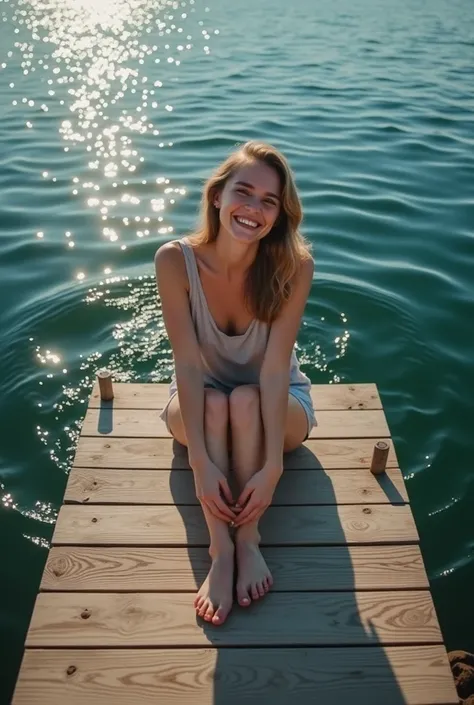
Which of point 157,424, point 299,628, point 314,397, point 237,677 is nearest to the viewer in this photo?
point 237,677

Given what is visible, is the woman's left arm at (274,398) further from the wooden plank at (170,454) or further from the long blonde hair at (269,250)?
the wooden plank at (170,454)

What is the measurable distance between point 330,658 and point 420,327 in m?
3.90

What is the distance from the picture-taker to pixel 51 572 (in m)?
3.55

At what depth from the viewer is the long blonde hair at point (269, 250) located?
379 centimetres

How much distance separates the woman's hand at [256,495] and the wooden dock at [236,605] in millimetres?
251

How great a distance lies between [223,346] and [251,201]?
0.90 m

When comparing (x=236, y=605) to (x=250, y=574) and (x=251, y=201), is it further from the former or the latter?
(x=251, y=201)

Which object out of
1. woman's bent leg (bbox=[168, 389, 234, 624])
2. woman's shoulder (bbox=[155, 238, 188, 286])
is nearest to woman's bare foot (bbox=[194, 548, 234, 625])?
woman's bent leg (bbox=[168, 389, 234, 624])

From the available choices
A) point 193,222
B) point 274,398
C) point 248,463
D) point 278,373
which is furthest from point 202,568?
point 193,222

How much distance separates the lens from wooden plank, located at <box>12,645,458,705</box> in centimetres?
300

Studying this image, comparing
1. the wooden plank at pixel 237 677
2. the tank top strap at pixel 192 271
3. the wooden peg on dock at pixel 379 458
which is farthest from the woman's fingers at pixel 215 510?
the tank top strap at pixel 192 271

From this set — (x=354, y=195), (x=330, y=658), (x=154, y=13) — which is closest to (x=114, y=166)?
(x=354, y=195)

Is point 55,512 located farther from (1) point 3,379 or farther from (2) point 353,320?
(2) point 353,320

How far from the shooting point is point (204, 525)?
151 inches
